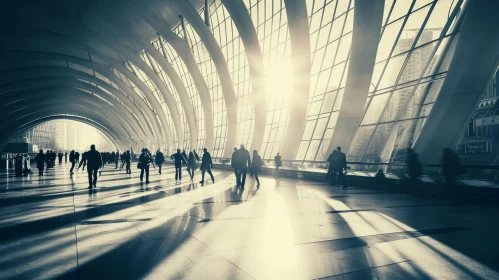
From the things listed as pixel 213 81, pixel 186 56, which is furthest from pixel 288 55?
pixel 213 81

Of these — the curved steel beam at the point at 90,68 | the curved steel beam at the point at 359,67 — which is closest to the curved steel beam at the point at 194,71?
the curved steel beam at the point at 359,67

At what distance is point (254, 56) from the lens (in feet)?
73.5

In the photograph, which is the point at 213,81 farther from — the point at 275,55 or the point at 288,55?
the point at 288,55

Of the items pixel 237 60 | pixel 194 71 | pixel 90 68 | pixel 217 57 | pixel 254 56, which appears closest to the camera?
pixel 254 56

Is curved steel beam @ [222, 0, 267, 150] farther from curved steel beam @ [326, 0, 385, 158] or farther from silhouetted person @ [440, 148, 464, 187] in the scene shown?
silhouetted person @ [440, 148, 464, 187]

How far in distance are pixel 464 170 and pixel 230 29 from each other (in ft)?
76.5

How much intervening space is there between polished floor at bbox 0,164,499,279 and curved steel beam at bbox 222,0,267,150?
15026mm

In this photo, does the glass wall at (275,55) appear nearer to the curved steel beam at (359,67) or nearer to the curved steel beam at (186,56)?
the curved steel beam at (186,56)

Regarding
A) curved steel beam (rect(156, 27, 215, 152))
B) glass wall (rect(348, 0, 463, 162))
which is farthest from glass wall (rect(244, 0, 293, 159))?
glass wall (rect(348, 0, 463, 162))

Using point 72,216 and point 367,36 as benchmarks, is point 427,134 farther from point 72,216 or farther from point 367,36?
point 72,216

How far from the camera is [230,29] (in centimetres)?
2881

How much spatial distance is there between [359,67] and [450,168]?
7.99 meters

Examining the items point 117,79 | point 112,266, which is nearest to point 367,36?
point 112,266

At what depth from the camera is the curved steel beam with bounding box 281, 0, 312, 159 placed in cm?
1802
